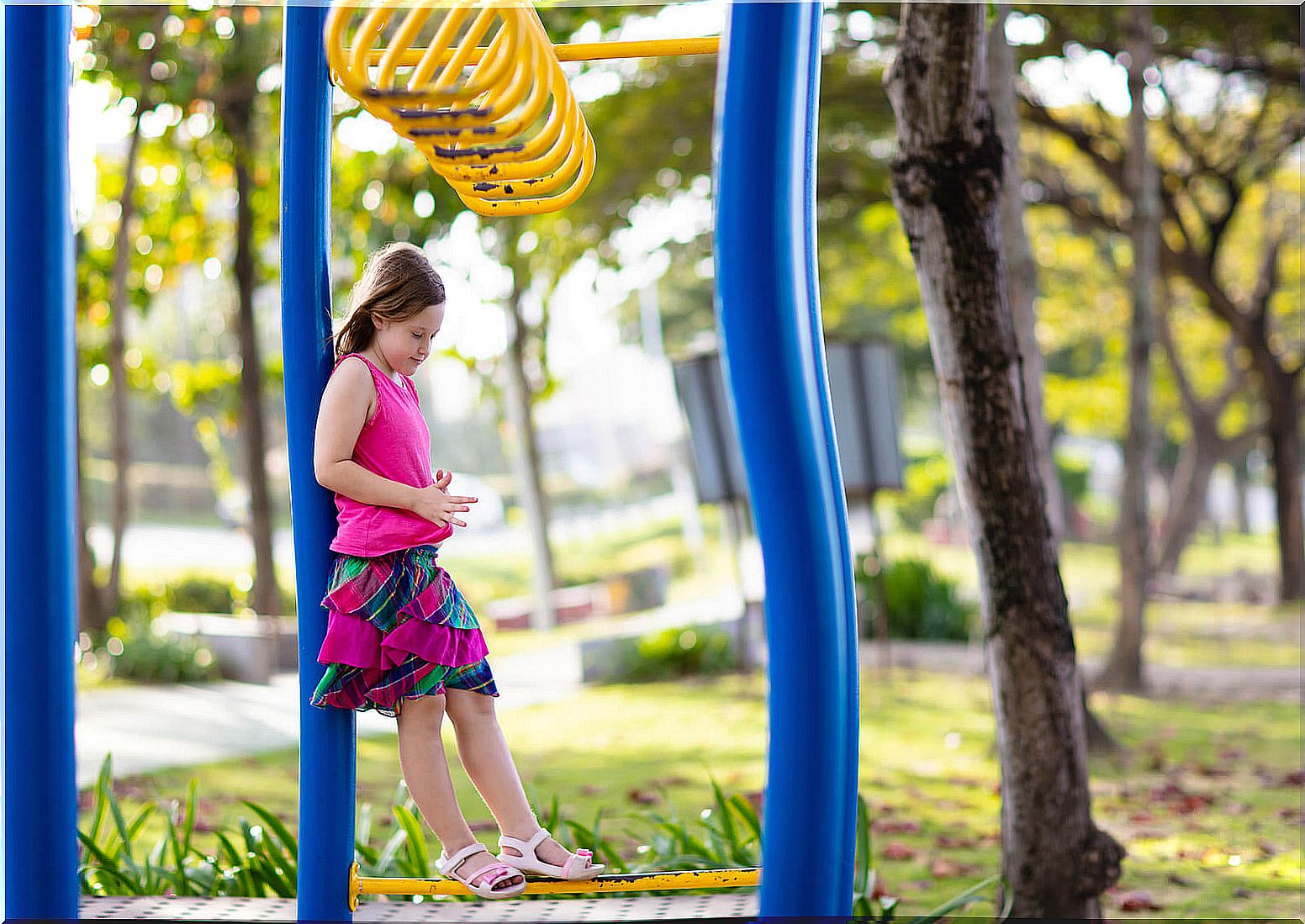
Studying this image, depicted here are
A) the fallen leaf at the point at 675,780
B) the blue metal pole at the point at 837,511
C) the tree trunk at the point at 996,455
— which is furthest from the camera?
the fallen leaf at the point at 675,780

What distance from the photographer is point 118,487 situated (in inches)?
334

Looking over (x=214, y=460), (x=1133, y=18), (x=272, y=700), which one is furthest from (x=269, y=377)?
(x=1133, y=18)

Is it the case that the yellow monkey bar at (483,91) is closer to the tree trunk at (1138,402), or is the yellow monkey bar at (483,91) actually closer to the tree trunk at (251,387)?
the tree trunk at (1138,402)

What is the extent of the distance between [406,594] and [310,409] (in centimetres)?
40

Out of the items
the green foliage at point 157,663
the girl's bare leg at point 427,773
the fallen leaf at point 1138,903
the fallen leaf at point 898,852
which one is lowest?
the fallen leaf at point 1138,903

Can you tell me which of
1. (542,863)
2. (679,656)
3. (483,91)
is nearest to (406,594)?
(542,863)

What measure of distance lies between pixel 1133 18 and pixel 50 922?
7.13 meters

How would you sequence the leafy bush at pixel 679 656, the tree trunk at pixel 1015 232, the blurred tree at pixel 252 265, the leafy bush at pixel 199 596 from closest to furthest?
the tree trunk at pixel 1015 232, the leafy bush at pixel 679 656, the blurred tree at pixel 252 265, the leafy bush at pixel 199 596

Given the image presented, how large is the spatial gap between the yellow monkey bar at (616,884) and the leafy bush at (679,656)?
591cm

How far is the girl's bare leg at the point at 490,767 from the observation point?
7.38 ft

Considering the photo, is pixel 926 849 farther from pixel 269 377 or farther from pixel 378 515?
pixel 269 377

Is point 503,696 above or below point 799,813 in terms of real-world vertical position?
below

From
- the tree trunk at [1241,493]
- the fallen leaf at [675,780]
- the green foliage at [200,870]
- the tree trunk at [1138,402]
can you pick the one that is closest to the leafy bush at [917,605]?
the tree trunk at [1138,402]

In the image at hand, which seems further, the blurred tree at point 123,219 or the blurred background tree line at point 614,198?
the blurred background tree line at point 614,198
